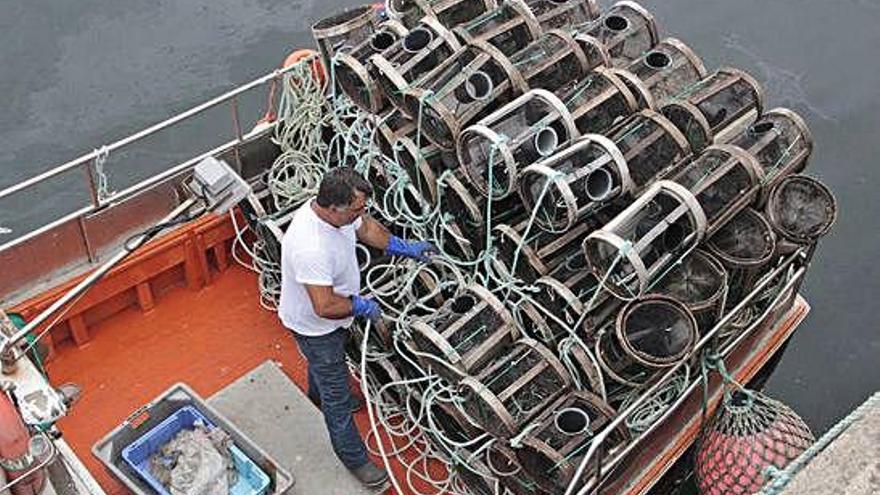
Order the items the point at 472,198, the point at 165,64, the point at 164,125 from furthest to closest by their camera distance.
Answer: the point at 165,64, the point at 164,125, the point at 472,198

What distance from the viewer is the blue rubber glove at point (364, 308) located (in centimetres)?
515

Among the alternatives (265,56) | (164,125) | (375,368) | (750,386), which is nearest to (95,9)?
(265,56)

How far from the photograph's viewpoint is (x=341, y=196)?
15.7 feet

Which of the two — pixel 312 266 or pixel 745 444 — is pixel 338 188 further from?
pixel 745 444

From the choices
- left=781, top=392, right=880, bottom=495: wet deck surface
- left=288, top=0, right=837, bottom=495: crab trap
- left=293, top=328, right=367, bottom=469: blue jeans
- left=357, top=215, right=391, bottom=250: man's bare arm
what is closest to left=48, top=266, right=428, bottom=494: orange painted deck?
left=293, top=328, right=367, bottom=469: blue jeans

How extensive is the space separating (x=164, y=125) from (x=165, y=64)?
17.3 ft

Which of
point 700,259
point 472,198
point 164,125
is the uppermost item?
point 164,125

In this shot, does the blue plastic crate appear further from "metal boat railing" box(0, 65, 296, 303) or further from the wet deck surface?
the wet deck surface

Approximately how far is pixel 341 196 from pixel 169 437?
5.87ft

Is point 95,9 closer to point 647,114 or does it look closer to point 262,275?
point 262,275

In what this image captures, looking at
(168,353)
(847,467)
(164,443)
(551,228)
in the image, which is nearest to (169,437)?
(164,443)

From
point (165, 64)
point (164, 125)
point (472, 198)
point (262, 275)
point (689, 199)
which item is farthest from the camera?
point (165, 64)

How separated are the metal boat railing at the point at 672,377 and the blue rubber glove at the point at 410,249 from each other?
135 centimetres

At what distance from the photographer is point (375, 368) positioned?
590cm
